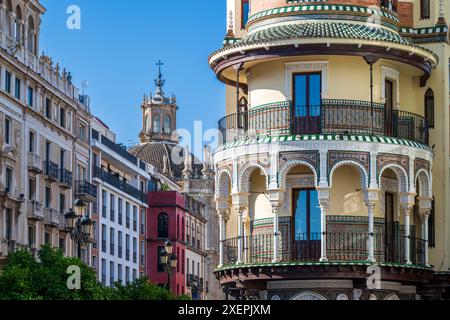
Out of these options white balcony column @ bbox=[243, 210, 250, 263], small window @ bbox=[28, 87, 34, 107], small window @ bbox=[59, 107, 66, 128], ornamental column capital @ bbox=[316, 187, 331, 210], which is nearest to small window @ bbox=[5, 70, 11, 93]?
small window @ bbox=[28, 87, 34, 107]

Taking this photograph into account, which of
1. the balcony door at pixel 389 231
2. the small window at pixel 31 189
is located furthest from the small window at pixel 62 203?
the balcony door at pixel 389 231

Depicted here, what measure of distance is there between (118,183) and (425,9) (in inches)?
2504

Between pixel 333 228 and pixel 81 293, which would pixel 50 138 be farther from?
pixel 333 228

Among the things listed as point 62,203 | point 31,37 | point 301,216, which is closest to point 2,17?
point 31,37

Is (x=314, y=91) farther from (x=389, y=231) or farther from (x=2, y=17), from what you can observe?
(x=2, y=17)

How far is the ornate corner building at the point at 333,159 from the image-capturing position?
142 ft

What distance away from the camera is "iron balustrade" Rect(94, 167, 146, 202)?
335 feet

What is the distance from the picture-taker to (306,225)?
44.0 m

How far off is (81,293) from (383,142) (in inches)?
563

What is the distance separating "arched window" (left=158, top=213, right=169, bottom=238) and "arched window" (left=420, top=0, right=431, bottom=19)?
78.5m

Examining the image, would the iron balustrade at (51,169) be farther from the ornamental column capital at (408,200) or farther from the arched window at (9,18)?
the ornamental column capital at (408,200)

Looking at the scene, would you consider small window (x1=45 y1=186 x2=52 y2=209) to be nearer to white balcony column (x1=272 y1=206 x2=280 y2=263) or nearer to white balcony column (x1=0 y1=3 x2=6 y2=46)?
white balcony column (x1=0 y1=3 x2=6 y2=46)

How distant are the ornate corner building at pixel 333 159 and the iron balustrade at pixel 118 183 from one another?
5655cm

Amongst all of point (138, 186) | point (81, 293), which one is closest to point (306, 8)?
point (81, 293)
